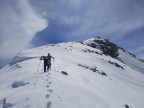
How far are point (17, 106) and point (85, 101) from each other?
3703mm

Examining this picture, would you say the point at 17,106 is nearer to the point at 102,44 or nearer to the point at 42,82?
the point at 42,82

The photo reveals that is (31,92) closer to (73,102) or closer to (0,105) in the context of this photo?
(0,105)

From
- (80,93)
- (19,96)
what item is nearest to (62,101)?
(80,93)

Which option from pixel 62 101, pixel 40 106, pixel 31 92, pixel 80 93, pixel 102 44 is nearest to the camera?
pixel 40 106

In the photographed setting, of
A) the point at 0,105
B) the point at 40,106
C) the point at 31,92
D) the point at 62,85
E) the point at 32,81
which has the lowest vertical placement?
the point at 40,106

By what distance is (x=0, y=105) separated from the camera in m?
7.46

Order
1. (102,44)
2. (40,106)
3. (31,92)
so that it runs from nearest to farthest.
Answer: (40,106), (31,92), (102,44)

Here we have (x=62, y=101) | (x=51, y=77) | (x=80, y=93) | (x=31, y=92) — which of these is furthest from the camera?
(x=51, y=77)

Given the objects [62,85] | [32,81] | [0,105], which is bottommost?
[0,105]

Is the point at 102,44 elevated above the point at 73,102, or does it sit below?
above

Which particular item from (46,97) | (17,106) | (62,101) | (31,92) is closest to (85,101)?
(62,101)

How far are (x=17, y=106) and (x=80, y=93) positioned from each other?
3.83m

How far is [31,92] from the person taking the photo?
25.6ft

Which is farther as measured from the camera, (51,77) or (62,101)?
(51,77)
